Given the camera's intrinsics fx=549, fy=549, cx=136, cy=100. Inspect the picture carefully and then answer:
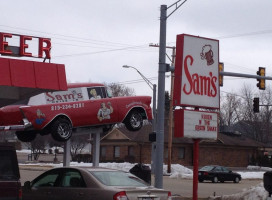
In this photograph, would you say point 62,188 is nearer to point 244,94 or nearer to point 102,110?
point 102,110

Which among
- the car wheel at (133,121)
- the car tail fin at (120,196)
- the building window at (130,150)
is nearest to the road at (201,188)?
the car wheel at (133,121)

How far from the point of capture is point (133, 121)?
27.0 meters

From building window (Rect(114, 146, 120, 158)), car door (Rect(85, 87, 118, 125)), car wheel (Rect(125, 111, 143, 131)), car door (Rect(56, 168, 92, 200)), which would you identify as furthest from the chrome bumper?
building window (Rect(114, 146, 120, 158))

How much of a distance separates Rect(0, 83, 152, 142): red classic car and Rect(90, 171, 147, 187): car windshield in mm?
11593

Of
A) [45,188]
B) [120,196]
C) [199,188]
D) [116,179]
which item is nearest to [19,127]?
[45,188]

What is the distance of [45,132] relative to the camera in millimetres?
24719

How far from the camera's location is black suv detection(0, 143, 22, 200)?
35.2 feet

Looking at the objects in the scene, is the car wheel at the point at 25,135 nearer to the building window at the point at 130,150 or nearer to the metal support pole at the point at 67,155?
the metal support pole at the point at 67,155

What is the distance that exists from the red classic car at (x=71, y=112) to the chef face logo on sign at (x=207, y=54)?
8.37 meters

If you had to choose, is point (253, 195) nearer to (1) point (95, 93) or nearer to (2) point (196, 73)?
(2) point (196, 73)

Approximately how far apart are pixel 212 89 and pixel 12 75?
6.58 metres

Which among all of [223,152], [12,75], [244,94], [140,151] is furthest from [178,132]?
[244,94]

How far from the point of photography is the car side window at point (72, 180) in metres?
12.4

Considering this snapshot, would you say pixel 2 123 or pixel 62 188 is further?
pixel 2 123
